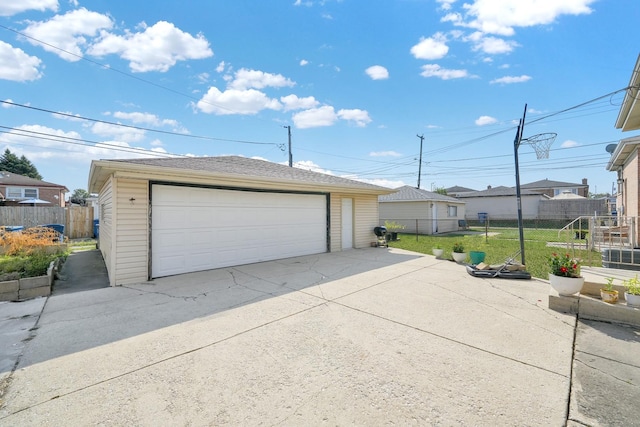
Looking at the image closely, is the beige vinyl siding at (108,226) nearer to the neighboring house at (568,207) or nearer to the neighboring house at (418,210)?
the neighboring house at (418,210)

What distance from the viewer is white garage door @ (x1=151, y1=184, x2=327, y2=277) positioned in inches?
261

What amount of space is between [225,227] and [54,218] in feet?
47.0

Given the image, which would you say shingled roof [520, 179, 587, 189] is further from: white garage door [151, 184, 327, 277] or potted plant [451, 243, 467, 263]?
white garage door [151, 184, 327, 277]

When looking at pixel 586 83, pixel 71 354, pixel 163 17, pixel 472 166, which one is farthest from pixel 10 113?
pixel 472 166

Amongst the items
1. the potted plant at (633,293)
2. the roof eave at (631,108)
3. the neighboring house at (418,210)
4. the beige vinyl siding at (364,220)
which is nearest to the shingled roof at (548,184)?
the neighboring house at (418,210)

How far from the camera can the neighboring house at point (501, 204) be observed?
26.9 meters

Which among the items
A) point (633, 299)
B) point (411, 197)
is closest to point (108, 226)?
point (633, 299)

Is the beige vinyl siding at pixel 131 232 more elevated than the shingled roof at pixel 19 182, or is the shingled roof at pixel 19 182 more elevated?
the shingled roof at pixel 19 182

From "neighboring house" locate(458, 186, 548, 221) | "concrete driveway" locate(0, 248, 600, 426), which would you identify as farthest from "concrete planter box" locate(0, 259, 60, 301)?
"neighboring house" locate(458, 186, 548, 221)

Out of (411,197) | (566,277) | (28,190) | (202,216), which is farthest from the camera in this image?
(28,190)

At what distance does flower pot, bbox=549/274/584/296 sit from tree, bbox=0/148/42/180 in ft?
196

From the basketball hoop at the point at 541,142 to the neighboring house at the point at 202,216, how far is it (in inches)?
213

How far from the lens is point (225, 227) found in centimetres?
767

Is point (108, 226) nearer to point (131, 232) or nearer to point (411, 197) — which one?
point (131, 232)
